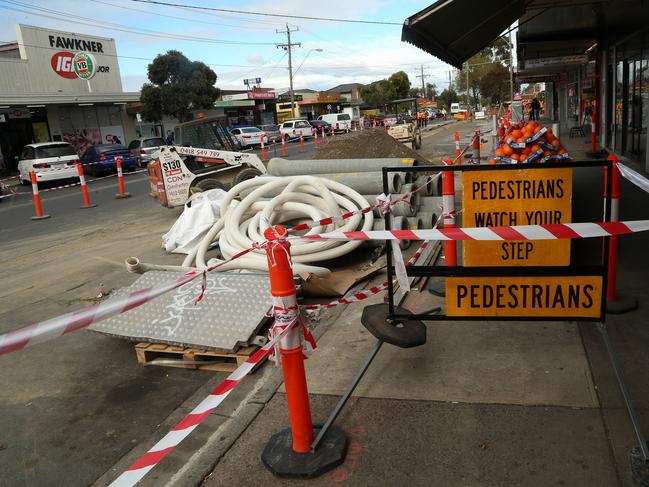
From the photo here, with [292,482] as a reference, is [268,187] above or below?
above

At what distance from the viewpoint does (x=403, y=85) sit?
329 ft

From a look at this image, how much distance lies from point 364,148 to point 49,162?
559 inches

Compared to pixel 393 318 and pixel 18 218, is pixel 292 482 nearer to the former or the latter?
pixel 393 318

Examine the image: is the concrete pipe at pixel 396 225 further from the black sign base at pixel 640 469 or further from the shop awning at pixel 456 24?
the black sign base at pixel 640 469

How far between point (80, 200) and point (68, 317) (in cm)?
1619

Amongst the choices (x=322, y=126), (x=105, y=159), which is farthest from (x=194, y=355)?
(x=322, y=126)

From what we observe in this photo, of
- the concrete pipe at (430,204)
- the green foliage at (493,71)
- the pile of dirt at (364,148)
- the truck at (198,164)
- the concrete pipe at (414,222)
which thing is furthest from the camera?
the green foliage at (493,71)

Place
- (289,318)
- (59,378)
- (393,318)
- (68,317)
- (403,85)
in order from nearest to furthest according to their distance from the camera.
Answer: (68,317) → (289,318) → (393,318) → (59,378) → (403,85)

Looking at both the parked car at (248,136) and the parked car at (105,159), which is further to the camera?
the parked car at (248,136)

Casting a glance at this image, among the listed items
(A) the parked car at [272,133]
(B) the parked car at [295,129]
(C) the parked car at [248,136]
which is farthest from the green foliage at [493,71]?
(C) the parked car at [248,136]

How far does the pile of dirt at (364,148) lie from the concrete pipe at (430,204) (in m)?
4.86

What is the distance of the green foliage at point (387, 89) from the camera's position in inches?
3755

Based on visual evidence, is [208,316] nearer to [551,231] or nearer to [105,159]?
[551,231]

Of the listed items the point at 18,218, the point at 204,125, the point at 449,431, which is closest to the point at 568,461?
the point at 449,431
